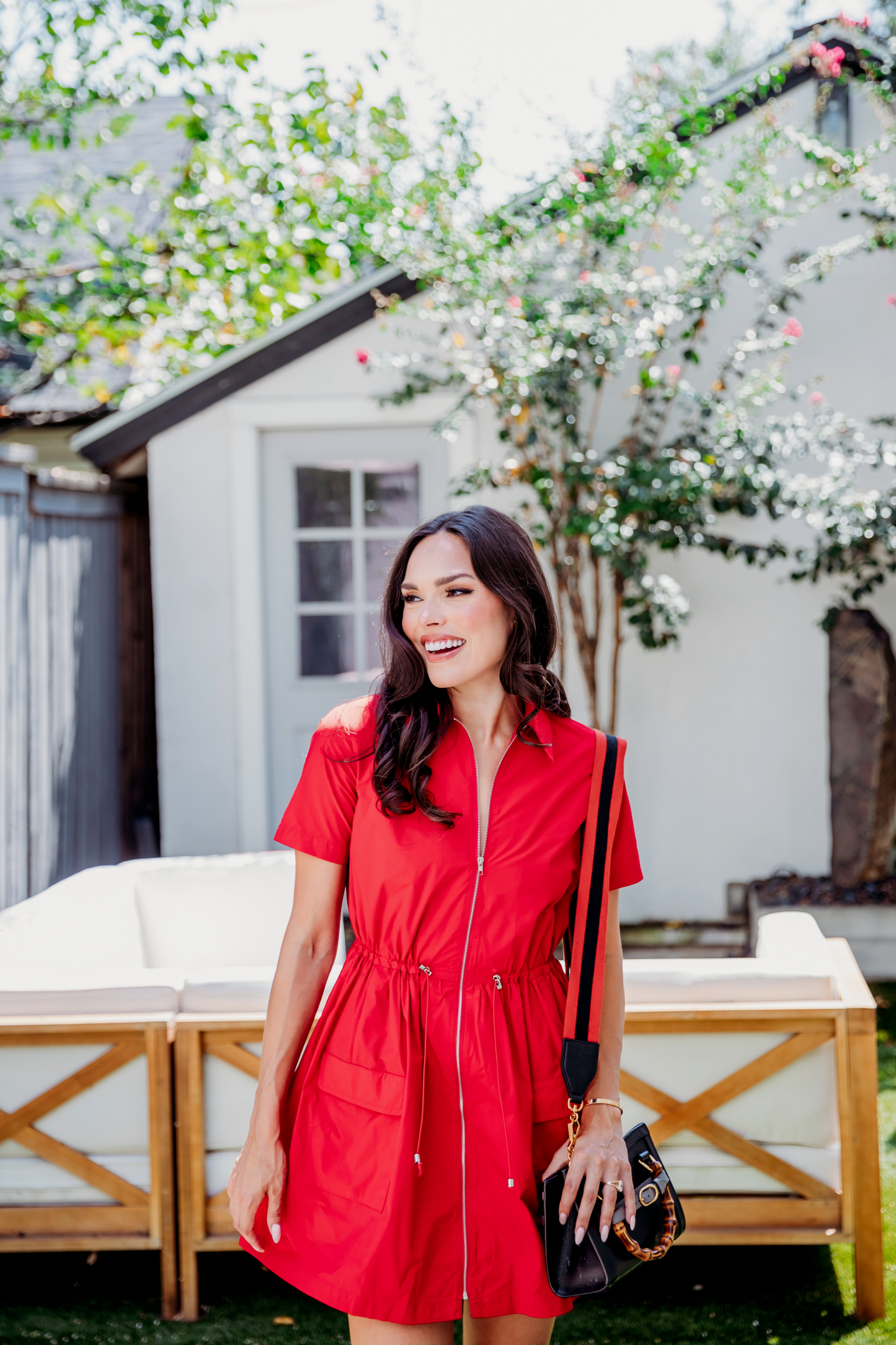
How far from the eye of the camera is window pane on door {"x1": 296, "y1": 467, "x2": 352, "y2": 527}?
19.0 ft

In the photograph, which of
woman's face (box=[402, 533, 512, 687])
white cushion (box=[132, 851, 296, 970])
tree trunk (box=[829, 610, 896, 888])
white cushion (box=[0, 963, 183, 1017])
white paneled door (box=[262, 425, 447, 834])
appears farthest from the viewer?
white paneled door (box=[262, 425, 447, 834])

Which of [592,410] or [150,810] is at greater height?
[592,410]

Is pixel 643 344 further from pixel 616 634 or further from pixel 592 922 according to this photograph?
pixel 592 922

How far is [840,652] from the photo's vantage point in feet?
17.2

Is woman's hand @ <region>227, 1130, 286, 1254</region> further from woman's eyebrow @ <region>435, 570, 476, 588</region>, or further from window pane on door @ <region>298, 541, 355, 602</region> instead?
window pane on door @ <region>298, 541, 355, 602</region>

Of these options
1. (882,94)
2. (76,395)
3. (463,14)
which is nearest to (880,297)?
(882,94)

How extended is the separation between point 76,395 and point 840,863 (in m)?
7.99

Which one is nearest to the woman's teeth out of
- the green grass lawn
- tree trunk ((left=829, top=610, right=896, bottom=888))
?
the green grass lawn

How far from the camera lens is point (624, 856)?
1745 millimetres

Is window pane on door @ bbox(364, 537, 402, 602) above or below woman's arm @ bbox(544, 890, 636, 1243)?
above

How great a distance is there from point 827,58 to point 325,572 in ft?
10.5

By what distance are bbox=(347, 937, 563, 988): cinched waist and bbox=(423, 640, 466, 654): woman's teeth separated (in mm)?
418

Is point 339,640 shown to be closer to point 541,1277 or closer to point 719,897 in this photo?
point 719,897

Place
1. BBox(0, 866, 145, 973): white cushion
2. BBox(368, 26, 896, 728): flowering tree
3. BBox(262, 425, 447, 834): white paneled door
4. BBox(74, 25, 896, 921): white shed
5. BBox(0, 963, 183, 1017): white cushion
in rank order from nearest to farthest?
BBox(0, 963, 183, 1017): white cushion → BBox(0, 866, 145, 973): white cushion → BBox(368, 26, 896, 728): flowering tree → BBox(74, 25, 896, 921): white shed → BBox(262, 425, 447, 834): white paneled door
